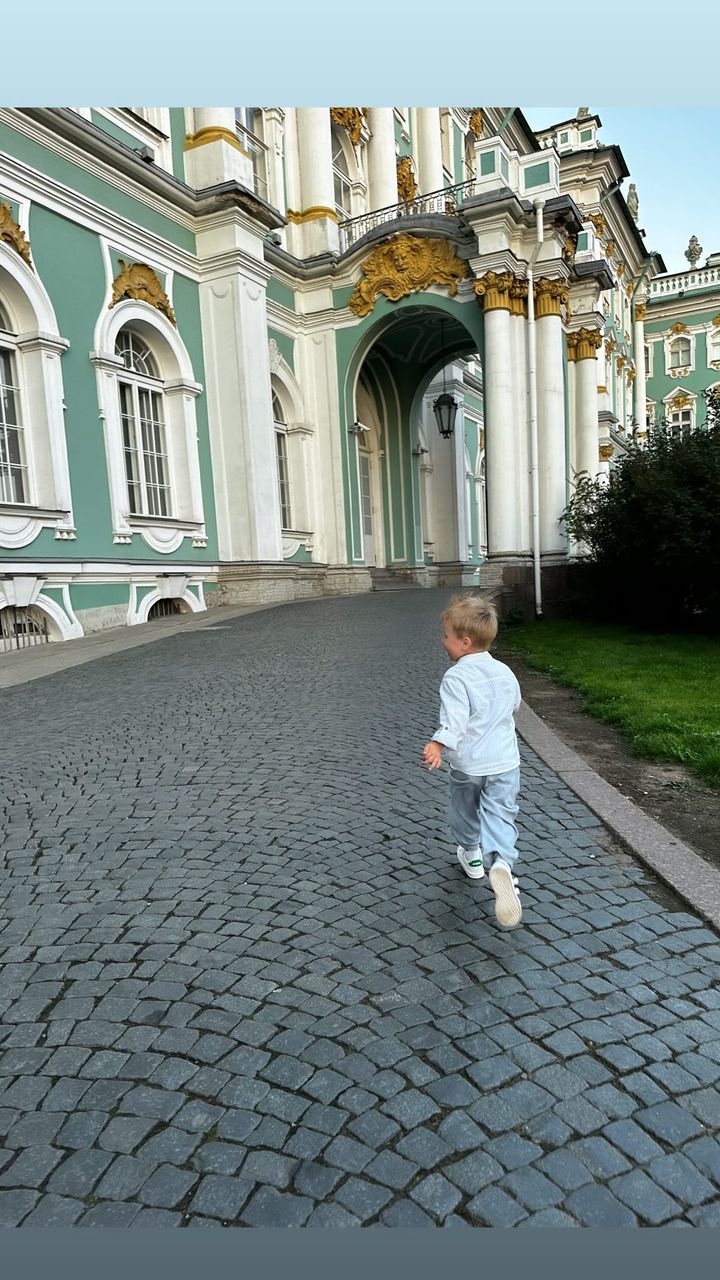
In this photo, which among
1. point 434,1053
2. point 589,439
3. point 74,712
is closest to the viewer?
point 434,1053

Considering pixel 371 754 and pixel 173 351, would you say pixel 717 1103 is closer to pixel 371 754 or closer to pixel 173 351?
pixel 371 754

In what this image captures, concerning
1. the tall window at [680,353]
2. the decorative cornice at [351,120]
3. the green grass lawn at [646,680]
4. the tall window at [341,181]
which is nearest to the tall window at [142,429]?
the green grass lawn at [646,680]

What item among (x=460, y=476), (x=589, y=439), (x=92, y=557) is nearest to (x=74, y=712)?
Answer: (x=92, y=557)

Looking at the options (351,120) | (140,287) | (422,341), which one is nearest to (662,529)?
(140,287)

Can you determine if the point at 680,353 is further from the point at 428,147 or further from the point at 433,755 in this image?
the point at 433,755

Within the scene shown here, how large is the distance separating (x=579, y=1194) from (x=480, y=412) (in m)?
30.2

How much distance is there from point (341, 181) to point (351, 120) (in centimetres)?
149

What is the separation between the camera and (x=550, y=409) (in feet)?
58.1

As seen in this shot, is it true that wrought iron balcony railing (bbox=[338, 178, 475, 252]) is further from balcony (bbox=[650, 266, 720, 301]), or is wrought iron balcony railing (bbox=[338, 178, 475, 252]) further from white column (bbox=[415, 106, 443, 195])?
balcony (bbox=[650, 266, 720, 301])

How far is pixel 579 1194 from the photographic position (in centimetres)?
175

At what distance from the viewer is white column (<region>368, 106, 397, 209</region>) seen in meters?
22.3

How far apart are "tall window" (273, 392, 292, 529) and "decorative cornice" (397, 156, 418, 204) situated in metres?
9.13

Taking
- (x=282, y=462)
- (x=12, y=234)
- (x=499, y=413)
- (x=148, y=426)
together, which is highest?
(x=12, y=234)

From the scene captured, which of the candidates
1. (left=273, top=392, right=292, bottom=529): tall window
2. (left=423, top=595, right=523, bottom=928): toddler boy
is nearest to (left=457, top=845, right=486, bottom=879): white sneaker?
(left=423, top=595, right=523, bottom=928): toddler boy
